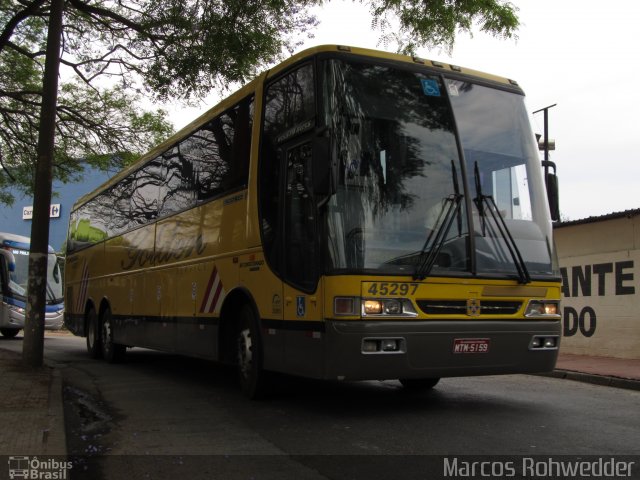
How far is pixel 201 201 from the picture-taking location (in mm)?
8469

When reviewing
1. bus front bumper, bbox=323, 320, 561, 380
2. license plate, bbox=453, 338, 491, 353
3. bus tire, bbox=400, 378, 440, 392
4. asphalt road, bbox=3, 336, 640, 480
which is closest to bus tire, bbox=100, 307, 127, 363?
asphalt road, bbox=3, 336, 640, 480

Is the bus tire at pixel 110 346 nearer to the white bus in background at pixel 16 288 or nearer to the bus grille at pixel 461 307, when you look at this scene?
the bus grille at pixel 461 307

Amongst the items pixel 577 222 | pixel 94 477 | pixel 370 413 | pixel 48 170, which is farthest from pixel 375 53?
pixel 577 222

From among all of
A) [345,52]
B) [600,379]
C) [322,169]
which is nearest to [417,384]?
[600,379]

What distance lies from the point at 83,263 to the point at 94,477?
1118 cm

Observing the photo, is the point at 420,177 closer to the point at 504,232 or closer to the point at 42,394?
the point at 504,232

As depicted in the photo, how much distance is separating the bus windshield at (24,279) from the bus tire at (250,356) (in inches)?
577

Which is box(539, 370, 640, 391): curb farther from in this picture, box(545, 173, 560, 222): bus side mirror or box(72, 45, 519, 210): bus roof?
box(72, 45, 519, 210): bus roof

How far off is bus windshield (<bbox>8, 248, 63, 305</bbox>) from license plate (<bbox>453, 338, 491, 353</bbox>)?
1708 centimetres

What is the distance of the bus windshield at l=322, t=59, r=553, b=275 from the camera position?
5.66m

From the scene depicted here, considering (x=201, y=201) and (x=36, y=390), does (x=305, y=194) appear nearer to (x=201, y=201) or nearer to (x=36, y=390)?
(x=201, y=201)

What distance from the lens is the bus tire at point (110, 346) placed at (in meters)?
12.3

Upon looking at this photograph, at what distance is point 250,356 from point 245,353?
0.42 feet

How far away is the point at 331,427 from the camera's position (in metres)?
5.75
